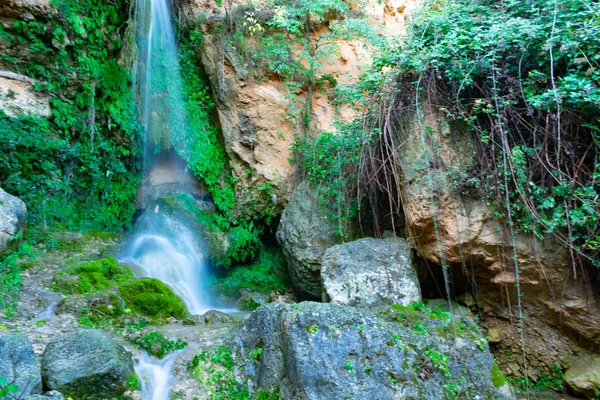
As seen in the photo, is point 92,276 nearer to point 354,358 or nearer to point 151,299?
point 151,299

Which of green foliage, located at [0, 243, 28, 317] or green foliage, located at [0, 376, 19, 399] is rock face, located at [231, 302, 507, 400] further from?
green foliage, located at [0, 243, 28, 317]

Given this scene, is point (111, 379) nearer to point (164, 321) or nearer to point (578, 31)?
point (164, 321)

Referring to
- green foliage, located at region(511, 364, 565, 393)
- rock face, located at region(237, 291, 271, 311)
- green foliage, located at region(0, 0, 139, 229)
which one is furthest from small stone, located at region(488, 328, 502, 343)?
green foliage, located at region(0, 0, 139, 229)

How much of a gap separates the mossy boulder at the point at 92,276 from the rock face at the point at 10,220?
0.83 m

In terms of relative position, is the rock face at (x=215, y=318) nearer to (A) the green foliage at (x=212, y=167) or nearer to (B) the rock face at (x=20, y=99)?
(A) the green foliage at (x=212, y=167)

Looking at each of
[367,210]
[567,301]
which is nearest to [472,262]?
[567,301]

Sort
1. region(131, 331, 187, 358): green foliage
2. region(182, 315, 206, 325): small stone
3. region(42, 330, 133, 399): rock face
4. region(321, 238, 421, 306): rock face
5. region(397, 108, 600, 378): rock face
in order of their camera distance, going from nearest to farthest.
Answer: region(42, 330, 133, 399): rock face, region(131, 331, 187, 358): green foliage, region(397, 108, 600, 378): rock face, region(321, 238, 421, 306): rock face, region(182, 315, 206, 325): small stone

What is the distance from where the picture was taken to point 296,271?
7.68m

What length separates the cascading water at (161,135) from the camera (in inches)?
336

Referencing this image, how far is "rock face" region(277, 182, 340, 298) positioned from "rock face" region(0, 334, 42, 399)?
447 cm

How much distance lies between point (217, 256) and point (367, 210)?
3.56 m

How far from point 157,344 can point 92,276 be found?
2.23m

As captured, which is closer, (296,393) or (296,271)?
(296,393)

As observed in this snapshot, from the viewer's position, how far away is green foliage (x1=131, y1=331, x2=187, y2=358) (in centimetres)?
466
